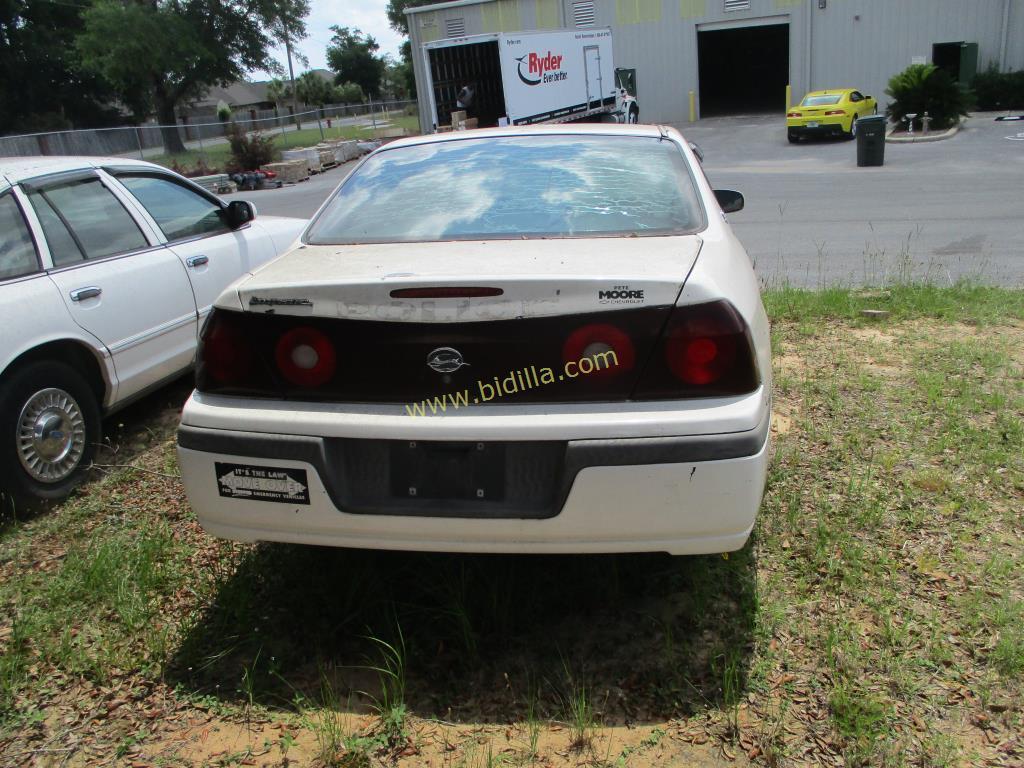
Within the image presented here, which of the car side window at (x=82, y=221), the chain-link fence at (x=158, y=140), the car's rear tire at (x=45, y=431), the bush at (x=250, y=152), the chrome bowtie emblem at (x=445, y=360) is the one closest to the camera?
the chrome bowtie emblem at (x=445, y=360)

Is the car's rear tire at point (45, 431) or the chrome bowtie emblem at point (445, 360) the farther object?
the car's rear tire at point (45, 431)

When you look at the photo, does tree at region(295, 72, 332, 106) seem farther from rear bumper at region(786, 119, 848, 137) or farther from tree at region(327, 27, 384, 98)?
rear bumper at region(786, 119, 848, 137)

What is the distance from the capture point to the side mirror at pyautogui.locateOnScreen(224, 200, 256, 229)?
5648mm

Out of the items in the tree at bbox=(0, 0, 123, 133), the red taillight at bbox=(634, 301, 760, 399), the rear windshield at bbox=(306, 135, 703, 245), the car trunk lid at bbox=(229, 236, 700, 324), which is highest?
the tree at bbox=(0, 0, 123, 133)

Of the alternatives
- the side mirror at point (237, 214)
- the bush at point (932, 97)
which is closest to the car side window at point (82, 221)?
the side mirror at point (237, 214)

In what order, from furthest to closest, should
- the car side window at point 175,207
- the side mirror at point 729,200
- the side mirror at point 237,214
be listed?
the side mirror at point 237,214, the car side window at point 175,207, the side mirror at point 729,200

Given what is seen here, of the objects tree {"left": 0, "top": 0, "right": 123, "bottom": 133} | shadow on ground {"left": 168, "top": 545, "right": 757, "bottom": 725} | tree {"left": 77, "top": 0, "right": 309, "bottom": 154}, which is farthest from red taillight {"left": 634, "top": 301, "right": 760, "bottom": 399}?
tree {"left": 0, "top": 0, "right": 123, "bottom": 133}

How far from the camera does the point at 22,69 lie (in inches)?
1993

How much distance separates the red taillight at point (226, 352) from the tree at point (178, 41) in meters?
45.5

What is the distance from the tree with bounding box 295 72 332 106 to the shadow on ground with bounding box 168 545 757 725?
78.8 meters

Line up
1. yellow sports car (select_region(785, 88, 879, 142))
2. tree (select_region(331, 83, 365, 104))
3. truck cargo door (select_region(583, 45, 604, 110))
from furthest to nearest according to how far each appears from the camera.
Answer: tree (select_region(331, 83, 365, 104))
truck cargo door (select_region(583, 45, 604, 110))
yellow sports car (select_region(785, 88, 879, 142))

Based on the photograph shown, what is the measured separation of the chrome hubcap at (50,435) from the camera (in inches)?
158

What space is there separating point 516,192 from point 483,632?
1.70m

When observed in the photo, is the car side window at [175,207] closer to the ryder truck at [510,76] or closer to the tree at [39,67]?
the ryder truck at [510,76]
